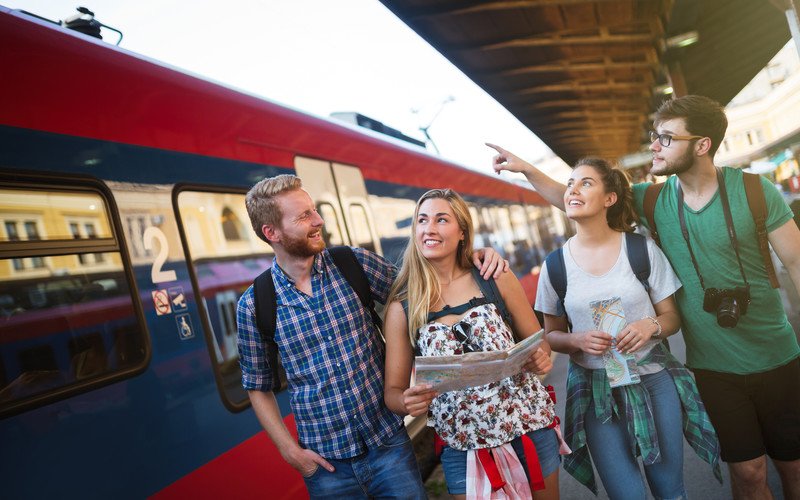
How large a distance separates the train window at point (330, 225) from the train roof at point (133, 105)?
1.32 feet

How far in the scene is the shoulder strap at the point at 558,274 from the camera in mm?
2367

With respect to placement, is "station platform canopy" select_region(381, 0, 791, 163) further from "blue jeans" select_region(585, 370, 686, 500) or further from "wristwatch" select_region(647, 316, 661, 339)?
"blue jeans" select_region(585, 370, 686, 500)

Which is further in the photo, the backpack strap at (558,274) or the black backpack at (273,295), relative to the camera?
the backpack strap at (558,274)

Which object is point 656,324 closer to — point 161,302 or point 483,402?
point 483,402

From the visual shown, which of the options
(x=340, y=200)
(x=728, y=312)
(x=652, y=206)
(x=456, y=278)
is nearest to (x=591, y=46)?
(x=340, y=200)

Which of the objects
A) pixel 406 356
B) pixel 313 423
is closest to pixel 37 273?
pixel 313 423

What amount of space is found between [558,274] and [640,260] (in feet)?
1.05

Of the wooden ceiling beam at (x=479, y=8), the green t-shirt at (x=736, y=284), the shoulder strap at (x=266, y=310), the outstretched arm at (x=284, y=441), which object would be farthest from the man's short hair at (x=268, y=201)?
the wooden ceiling beam at (x=479, y=8)

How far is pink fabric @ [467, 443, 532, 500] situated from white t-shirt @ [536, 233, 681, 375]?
0.60m

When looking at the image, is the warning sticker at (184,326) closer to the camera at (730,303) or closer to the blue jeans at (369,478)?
the blue jeans at (369,478)

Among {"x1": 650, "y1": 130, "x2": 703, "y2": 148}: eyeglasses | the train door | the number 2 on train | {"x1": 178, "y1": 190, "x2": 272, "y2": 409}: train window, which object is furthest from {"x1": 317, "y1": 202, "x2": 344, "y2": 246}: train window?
{"x1": 650, "y1": 130, "x2": 703, "y2": 148}: eyeglasses

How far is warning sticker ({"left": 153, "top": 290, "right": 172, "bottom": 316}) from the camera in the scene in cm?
266

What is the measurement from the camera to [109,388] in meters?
2.34

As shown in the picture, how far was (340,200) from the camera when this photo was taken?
4.50 metres
